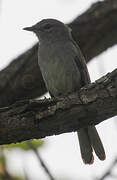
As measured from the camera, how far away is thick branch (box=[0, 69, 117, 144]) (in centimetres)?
409

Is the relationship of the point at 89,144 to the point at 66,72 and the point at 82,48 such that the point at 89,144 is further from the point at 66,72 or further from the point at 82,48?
the point at 82,48

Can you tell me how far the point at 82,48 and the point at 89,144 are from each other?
1.51 meters

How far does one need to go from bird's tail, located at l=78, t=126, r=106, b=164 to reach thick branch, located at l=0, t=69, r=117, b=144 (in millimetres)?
1414

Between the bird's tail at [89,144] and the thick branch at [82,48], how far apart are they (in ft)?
3.46

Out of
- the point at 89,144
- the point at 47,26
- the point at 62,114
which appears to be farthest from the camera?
the point at 47,26

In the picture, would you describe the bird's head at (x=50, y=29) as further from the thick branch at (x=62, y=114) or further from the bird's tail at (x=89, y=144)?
the thick branch at (x=62, y=114)

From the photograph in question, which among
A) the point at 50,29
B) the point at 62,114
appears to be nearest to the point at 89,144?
the point at 62,114

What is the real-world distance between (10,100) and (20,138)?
2.17 metres

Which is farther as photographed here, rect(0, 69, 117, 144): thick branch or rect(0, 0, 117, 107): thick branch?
rect(0, 0, 117, 107): thick branch

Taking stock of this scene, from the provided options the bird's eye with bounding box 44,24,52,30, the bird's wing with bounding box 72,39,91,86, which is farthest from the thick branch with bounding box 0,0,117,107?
the bird's wing with bounding box 72,39,91,86

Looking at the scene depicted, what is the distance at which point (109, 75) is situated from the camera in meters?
4.11

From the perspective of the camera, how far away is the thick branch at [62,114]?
13.4ft

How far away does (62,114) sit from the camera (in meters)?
4.12

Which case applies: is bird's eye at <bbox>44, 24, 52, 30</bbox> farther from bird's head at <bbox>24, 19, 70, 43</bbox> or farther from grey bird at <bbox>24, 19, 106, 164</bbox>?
grey bird at <bbox>24, 19, 106, 164</bbox>
